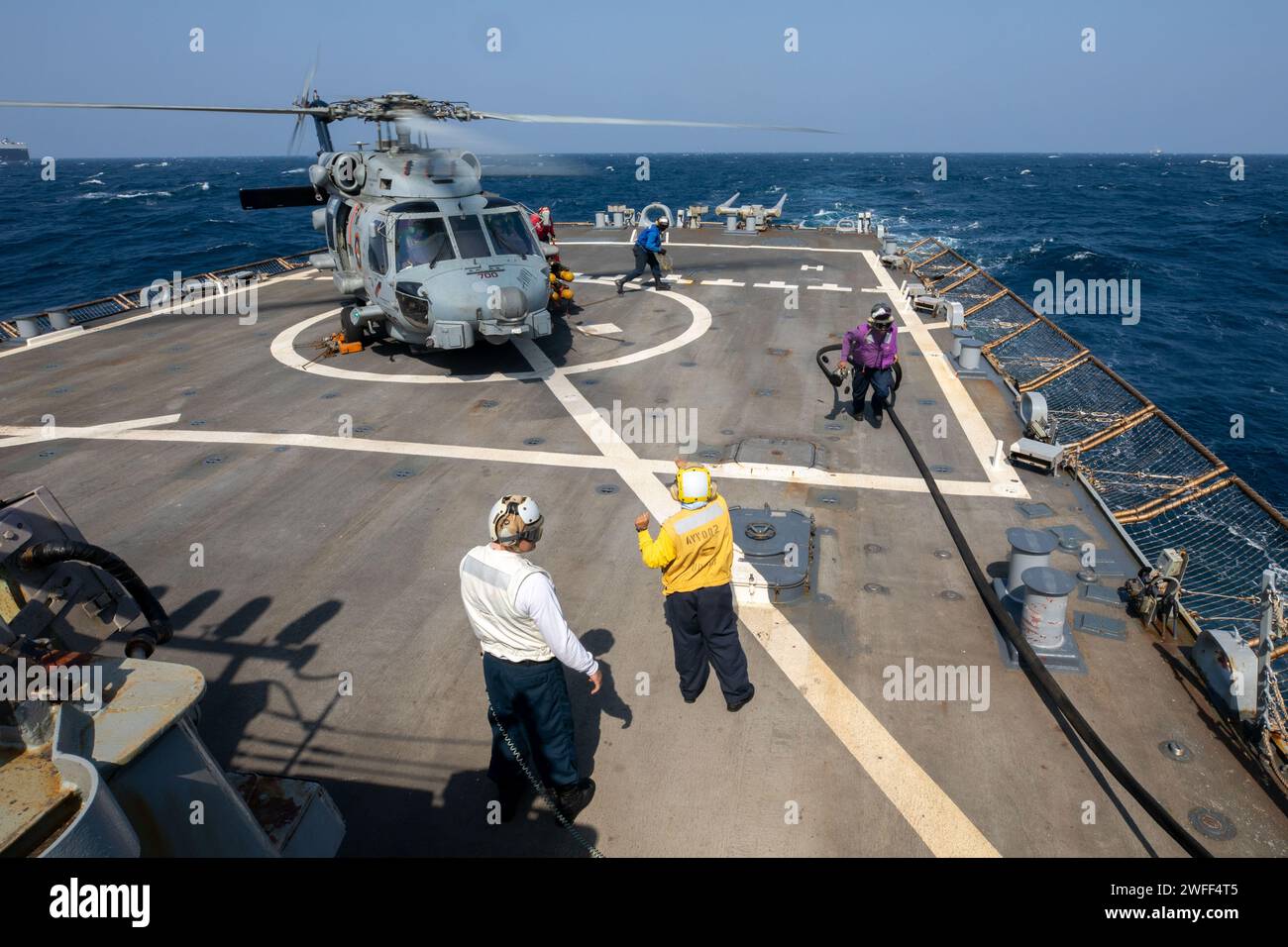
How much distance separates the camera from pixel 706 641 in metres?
6.08

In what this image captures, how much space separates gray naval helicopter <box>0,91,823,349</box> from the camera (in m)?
13.4

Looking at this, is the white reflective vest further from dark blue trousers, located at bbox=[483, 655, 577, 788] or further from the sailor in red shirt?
the sailor in red shirt

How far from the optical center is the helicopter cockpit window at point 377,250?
14.3m

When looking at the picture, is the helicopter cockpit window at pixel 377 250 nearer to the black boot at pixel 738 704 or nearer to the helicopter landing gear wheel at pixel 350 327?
the helicopter landing gear wheel at pixel 350 327

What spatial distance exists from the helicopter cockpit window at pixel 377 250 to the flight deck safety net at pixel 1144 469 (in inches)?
479

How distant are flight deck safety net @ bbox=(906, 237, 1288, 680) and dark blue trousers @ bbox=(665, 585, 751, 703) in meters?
5.38

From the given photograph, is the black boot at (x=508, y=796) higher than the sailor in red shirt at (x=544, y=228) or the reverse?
the reverse

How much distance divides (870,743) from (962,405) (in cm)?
837

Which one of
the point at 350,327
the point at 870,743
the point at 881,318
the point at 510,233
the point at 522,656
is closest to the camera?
the point at 522,656

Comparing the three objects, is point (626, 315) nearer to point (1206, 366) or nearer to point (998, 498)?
point (998, 498)

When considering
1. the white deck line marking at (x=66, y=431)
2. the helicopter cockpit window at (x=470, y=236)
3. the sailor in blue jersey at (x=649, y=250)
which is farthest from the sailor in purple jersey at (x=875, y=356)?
the white deck line marking at (x=66, y=431)

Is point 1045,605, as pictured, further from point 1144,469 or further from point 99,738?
point 1144,469

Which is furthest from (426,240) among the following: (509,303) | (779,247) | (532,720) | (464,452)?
(779,247)

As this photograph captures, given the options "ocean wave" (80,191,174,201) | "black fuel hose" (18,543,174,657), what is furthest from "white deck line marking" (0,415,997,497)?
"ocean wave" (80,191,174,201)
